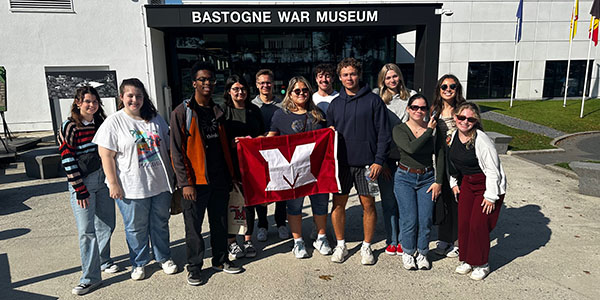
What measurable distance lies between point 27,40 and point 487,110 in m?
20.4

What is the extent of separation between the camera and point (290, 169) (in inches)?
170

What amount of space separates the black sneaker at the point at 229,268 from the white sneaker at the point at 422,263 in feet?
6.54

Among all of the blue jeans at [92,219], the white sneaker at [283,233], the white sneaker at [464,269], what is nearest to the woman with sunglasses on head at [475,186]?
the white sneaker at [464,269]

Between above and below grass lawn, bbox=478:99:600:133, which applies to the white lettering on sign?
above

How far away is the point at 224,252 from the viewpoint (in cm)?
410

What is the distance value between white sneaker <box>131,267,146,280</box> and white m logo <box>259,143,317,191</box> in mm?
1587

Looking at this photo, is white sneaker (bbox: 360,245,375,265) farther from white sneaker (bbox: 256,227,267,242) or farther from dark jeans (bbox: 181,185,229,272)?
dark jeans (bbox: 181,185,229,272)

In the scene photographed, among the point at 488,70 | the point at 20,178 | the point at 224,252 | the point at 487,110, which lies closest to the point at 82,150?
the point at 224,252

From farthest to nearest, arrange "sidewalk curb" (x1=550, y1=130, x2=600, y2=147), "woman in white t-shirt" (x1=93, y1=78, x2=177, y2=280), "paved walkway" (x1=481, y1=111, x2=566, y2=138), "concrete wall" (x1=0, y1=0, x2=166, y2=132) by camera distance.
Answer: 1. "concrete wall" (x1=0, y1=0, x2=166, y2=132)
2. "paved walkway" (x1=481, y1=111, x2=566, y2=138)
3. "sidewalk curb" (x1=550, y1=130, x2=600, y2=147)
4. "woman in white t-shirt" (x1=93, y1=78, x2=177, y2=280)

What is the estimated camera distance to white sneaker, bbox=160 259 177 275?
4.05 meters

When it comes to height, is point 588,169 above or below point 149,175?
below

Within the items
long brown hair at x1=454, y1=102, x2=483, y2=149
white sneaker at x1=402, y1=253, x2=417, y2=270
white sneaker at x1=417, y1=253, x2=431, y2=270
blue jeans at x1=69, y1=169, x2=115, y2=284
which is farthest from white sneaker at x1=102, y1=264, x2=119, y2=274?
long brown hair at x1=454, y1=102, x2=483, y2=149

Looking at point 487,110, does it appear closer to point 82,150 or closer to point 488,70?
point 488,70

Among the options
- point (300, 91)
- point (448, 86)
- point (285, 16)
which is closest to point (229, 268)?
point (300, 91)
